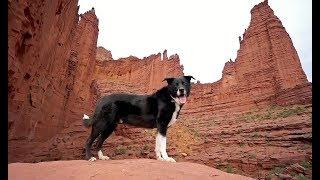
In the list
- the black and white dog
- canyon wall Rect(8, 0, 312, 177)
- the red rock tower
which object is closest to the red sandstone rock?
canyon wall Rect(8, 0, 312, 177)

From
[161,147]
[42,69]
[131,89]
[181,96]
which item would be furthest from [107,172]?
[131,89]

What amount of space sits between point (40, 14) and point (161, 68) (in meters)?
68.4

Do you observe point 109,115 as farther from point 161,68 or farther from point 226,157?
point 161,68

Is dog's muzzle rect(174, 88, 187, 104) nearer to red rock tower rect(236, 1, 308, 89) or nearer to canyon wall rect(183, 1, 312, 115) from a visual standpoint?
canyon wall rect(183, 1, 312, 115)

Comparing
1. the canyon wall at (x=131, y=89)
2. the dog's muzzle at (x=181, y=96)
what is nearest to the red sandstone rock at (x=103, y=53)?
the canyon wall at (x=131, y=89)

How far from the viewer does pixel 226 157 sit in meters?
26.4

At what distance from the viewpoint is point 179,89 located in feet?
24.8

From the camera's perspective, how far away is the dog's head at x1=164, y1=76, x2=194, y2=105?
758cm

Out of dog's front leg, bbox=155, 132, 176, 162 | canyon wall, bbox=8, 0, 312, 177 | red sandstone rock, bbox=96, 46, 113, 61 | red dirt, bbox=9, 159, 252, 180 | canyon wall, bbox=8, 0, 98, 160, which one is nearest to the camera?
red dirt, bbox=9, 159, 252, 180

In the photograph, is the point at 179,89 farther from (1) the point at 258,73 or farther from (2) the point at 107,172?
(1) the point at 258,73

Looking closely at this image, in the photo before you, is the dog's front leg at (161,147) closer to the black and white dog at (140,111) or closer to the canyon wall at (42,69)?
the black and white dog at (140,111)

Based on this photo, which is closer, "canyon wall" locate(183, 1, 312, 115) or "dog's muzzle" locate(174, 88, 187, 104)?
"dog's muzzle" locate(174, 88, 187, 104)

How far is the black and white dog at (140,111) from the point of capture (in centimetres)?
755

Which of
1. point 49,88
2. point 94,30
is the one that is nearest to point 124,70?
point 94,30
